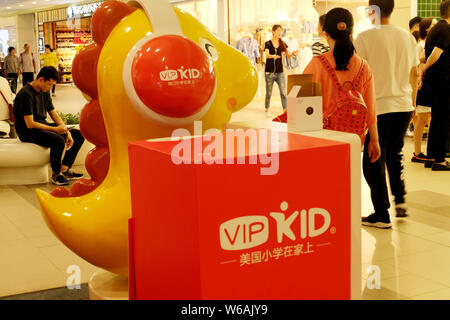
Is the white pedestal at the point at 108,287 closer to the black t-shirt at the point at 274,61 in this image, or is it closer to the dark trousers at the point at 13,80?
the black t-shirt at the point at 274,61

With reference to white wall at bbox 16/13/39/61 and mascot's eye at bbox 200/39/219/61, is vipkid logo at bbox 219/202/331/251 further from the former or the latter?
white wall at bbox 16/13/39/61

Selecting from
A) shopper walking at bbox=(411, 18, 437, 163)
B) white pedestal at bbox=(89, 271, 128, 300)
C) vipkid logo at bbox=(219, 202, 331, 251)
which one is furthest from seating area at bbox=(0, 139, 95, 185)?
vipkid logo at bbox=(219, 202, 331, 251)

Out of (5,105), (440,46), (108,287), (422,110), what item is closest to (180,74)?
(108,287)

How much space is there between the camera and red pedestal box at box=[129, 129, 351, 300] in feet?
5.20

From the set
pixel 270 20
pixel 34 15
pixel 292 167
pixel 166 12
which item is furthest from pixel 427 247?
pixel 34 15

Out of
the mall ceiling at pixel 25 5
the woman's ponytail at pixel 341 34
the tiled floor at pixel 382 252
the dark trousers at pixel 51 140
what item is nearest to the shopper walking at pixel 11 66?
the mall ceiling at pixel 25 5

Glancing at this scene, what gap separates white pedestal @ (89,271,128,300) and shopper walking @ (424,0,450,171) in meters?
4.20

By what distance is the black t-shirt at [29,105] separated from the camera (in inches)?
237

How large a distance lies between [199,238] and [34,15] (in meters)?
30.5

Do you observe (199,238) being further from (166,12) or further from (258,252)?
(166,12)

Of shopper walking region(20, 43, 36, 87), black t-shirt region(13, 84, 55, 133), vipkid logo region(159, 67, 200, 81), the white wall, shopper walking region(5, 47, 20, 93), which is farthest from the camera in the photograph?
the white wall

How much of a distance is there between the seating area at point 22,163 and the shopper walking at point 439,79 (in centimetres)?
390

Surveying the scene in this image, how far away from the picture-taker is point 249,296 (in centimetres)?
167

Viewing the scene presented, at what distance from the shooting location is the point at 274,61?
1106cm
